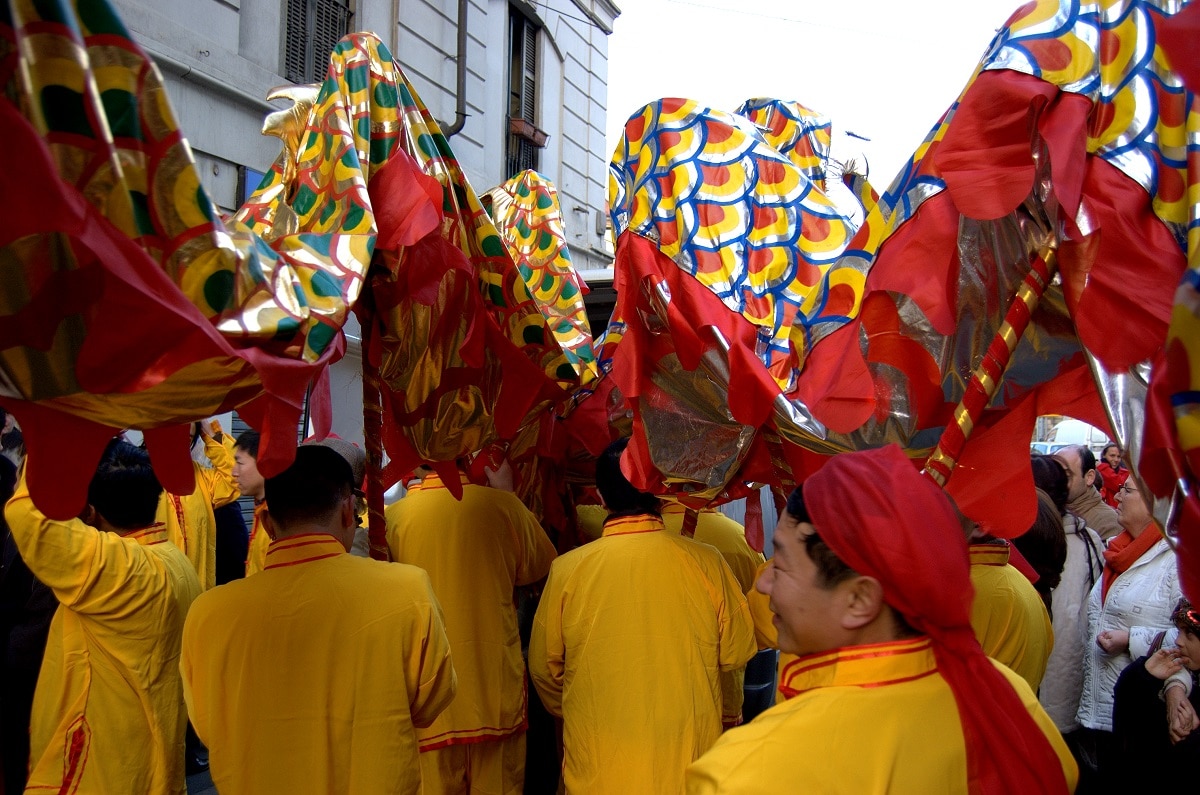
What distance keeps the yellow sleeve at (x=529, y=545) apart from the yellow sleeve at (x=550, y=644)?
20.3 inches

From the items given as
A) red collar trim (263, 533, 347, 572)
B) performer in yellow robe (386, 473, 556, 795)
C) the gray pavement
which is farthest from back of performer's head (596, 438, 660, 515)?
the gray pavement

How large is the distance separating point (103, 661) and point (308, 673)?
976mm

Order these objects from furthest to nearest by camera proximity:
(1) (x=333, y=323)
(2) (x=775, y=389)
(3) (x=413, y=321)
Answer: (3) (x=413, y=321) → (2) (x=775, y=389) → (1) (x=333, y=323)

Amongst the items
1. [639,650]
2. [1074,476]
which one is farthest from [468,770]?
[1074,476]

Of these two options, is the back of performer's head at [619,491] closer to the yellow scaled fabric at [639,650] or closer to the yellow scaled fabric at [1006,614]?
the yellow scaled fabric at [639,650]

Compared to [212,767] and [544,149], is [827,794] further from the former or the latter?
[544,149]

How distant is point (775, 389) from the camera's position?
6.61ft

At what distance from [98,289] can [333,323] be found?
1.47 ft

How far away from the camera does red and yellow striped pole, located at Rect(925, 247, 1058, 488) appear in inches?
64.0

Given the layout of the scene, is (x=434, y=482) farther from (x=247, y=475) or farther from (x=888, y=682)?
(x=888, y=682)

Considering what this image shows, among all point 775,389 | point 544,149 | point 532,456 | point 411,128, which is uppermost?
point 544,149

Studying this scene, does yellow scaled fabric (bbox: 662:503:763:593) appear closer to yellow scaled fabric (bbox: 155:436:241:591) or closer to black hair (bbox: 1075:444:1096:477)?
black hair (bbox: 1075:444:1096:477)

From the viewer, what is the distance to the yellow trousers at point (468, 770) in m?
3.36

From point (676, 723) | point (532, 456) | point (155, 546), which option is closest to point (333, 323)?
point (155, 546)
